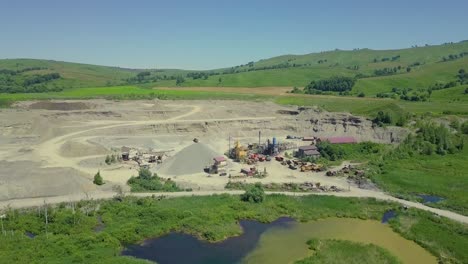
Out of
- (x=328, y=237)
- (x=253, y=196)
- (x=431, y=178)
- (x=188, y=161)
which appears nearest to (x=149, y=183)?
(x=188, y=161)

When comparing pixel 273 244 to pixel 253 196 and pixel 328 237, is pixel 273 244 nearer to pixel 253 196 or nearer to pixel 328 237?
pixel 328 237

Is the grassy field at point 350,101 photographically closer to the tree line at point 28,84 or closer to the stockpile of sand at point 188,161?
the tree line at point 28,84

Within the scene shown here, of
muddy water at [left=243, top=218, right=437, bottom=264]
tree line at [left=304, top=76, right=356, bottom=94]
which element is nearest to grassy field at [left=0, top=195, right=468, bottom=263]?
muddy water at [left=243, top=218, right=437, bottom=264]

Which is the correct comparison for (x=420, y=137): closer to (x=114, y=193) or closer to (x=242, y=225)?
(x=242, y=225)

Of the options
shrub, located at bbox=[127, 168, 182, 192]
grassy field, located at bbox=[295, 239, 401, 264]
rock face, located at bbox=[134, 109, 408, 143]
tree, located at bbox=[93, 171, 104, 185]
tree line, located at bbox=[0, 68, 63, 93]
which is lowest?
grassy field, located at bbox=[295, 239, 401, 264]

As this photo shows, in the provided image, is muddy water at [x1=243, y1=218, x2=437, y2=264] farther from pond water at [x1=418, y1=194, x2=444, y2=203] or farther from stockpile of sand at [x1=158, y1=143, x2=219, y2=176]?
stockpile of sand at [x1=158, y1=143, x2=219, y2=176]
